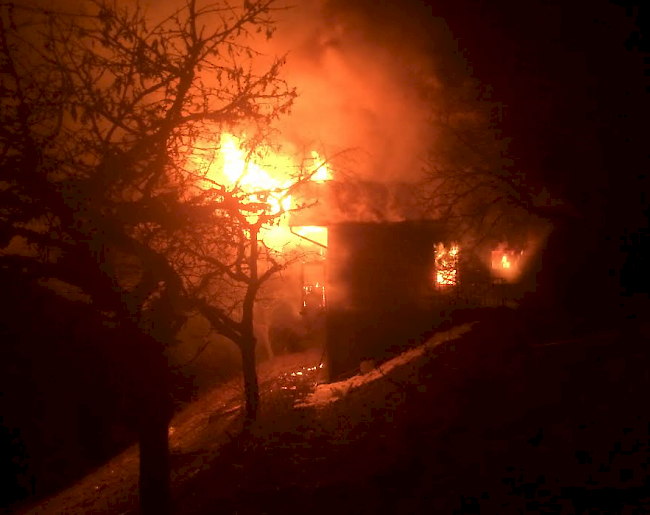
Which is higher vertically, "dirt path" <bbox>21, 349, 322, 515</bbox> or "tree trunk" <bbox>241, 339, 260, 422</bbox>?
"tree trunk" <bbox>241, 339, 260, 422</bbox>

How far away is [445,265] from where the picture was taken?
1581 centimetres

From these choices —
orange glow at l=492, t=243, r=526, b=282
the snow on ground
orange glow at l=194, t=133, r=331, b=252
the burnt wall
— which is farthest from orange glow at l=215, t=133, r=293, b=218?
orange glow at l=492, t=243, r=526, b=282

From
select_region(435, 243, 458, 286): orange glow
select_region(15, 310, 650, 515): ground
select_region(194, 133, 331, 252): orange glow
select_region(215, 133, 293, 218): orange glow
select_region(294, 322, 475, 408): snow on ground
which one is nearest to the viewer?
select_region(15, 310, 650, 515): ground

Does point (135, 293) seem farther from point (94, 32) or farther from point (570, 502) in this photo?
point (570, 502)

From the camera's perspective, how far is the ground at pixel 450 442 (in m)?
6.07

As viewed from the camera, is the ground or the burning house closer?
the ground

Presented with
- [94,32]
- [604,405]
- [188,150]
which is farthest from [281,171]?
[604,405]

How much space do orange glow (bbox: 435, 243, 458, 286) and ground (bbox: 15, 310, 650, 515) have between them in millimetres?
3142

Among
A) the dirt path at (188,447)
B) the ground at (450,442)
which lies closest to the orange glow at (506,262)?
the dirt path at (188,447)

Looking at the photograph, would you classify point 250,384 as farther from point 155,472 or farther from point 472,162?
point 472,162

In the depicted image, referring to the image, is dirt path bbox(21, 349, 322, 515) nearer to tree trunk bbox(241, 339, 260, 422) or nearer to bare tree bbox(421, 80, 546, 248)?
tree trunk bbox(241, 339, 260, 422)

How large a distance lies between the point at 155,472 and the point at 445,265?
11275mm

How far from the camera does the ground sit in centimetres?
607

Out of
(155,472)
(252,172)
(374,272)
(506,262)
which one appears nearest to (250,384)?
(374,272)
